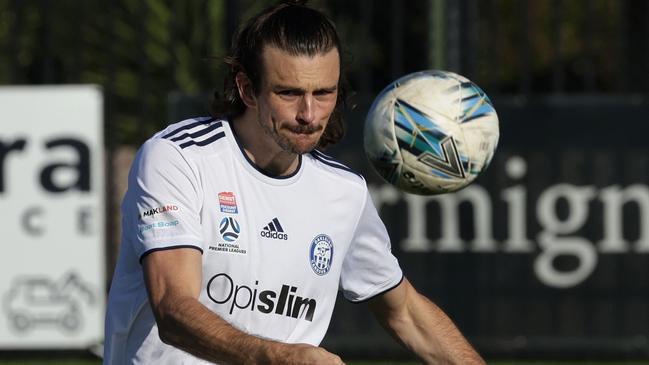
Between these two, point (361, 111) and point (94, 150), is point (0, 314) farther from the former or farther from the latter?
point (361, 111)

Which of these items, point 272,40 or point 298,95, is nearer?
point 298,95

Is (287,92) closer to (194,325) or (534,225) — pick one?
(194,325)

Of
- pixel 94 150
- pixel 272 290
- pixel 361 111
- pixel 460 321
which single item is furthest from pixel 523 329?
pixel 272 290

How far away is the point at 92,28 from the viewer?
14.1 meters

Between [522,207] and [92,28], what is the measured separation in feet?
18.1

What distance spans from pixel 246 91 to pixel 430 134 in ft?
3.22

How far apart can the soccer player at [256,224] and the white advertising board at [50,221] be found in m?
5.53

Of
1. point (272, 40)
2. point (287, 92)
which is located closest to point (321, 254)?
point (287, 92)

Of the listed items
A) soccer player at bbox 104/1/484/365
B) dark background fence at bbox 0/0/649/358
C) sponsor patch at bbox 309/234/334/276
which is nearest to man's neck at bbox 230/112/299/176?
soccer player at bbox 104/1/484/365

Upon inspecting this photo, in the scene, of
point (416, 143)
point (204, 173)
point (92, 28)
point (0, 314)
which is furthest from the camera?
point (92, 28)

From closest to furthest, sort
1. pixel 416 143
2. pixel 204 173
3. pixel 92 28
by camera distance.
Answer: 1. pixel 204 173
2. pixel 416 143
3. pixel 92 28

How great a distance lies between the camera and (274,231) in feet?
16.0

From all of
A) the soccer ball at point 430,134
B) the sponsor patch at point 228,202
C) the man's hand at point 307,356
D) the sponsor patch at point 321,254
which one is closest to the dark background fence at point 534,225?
the soccer ball at point 430,134

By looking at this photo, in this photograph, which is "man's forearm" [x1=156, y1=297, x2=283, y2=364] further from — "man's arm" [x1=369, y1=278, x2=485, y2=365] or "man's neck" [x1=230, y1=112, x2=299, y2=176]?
"man's arm" [x1=369, y1=278, x2=485, y2=365]
